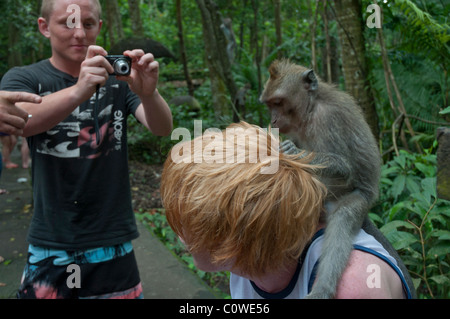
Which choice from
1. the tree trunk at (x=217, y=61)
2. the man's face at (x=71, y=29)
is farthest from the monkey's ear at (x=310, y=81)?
the tree trunk at (x=217, y=61)

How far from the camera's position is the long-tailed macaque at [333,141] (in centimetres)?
175

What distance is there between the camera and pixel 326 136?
2133mm

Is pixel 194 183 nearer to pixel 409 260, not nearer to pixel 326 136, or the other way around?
pixel 326 136

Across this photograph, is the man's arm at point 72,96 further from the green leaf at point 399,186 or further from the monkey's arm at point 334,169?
the green leaf at point 399,186

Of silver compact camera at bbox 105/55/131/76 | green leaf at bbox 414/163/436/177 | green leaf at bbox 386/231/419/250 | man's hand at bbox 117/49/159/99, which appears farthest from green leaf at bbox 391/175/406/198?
silver compact camera at bbox 105/55/131/76

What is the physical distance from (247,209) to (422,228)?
6.18 feet

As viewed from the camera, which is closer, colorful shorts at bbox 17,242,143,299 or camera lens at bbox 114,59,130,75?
camera lens at bbox 114,59,130,75

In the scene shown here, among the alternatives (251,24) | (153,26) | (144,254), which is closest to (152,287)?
(144,254)

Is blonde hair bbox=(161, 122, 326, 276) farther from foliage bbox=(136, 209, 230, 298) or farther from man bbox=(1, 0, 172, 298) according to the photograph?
foliage bbox=(136, 209, 230, 298)

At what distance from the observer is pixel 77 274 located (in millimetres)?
2020

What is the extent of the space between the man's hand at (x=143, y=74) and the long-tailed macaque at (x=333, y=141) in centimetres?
70

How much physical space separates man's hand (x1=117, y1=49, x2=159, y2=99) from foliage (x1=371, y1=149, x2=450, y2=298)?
4.95 ft

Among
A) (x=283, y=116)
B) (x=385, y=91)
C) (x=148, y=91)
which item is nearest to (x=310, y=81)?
(x=283, y=116)

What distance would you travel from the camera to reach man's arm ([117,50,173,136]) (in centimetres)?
190
